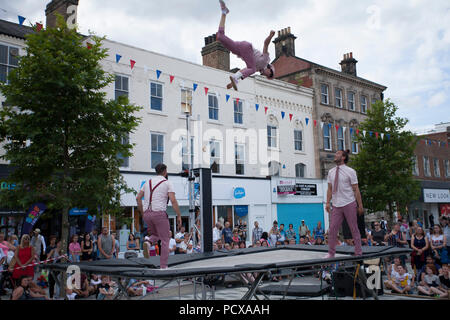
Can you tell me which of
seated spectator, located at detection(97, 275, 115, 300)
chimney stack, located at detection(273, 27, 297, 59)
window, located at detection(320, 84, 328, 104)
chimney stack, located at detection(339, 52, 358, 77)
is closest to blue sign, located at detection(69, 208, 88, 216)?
seated spectator, located at detection(97, 275, 115, 300)

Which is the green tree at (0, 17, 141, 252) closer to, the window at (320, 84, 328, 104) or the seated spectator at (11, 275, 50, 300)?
the seated spectator at (11, 275, 50, 300)

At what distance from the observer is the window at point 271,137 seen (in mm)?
24828

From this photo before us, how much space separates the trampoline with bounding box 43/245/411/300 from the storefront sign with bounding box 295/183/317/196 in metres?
16.3

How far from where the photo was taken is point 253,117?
24000 millimetres

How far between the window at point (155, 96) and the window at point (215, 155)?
3549 mm

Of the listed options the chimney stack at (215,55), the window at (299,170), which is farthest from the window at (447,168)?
the chimney stack at (215,55)

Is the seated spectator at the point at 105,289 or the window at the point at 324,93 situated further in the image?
the window at the point at 324,93

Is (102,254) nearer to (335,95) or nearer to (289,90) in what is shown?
(289,90)

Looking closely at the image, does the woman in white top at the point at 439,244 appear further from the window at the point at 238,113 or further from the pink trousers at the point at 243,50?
the window at the point at 238,113

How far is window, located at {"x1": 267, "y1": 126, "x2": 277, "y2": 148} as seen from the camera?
2483cm

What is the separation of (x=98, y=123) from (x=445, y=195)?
35160 millimetres

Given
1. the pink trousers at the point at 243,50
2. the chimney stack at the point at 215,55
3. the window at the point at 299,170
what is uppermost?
the chimney stack at the point at 215,55
